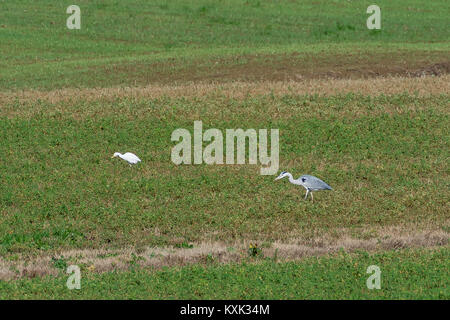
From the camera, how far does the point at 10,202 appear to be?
2194 centimetres

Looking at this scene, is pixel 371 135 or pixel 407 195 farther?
pixel 371 135

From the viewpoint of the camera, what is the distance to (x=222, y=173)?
24250mm

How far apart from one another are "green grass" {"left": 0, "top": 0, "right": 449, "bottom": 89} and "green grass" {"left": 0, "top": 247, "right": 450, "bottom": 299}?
22531mm

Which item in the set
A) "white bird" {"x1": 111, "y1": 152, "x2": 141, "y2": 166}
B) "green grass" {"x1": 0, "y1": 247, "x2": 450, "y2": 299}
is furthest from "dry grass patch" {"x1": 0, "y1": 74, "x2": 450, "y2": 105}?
"green grass" {"x1": 0, "y1": 247, "x2": 450, "y2": 299}

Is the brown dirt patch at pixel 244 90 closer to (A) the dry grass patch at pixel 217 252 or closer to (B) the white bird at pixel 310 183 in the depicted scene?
(B) the white bird at pixel 310 183

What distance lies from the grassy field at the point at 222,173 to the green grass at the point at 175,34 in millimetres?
266

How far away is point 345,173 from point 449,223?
4.29 metres

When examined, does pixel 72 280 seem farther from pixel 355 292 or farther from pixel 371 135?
pixel 371 135

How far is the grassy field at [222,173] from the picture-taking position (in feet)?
53.1

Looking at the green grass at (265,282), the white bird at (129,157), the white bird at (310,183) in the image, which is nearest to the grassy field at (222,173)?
the green grass at (265,282)

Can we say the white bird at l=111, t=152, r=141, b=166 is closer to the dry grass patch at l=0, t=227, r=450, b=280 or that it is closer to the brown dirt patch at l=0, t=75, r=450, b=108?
the dry grass patch at l=0, t=227, r=450, b=280

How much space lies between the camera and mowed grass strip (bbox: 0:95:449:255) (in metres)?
20.3

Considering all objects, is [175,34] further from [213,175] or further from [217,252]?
[217,252]
